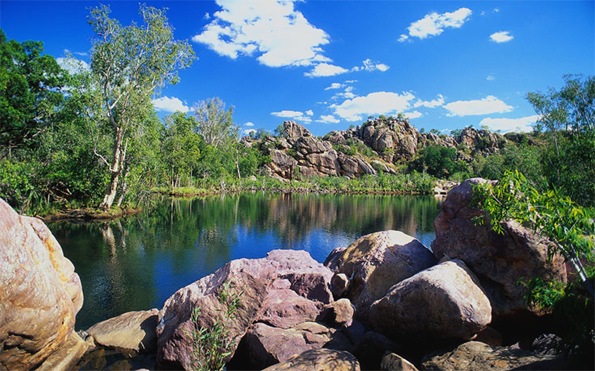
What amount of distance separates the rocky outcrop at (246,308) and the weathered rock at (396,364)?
82.1 inches

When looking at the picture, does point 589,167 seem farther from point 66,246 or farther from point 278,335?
point 66,246

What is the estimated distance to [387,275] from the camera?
11461 mm

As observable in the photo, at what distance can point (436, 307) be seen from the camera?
8.02 meters

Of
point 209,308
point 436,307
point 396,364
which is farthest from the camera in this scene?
point 209,308

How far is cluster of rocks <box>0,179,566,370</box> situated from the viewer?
7562 millimetres

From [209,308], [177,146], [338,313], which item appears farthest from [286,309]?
[177,146]

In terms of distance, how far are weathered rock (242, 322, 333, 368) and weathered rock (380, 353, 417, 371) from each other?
2015mm

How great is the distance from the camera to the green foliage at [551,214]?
18.8 ft

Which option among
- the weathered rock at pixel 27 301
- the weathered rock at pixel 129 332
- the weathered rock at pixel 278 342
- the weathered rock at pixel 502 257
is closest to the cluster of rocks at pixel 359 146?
the weathered rock at pixel 129 332

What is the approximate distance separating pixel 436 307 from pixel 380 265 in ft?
12.2

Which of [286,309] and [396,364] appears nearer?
[396,364]

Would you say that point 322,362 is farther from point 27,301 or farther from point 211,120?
point 211,120

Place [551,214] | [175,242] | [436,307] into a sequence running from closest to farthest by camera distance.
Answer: [551,214] < [436,307] < [175,242]

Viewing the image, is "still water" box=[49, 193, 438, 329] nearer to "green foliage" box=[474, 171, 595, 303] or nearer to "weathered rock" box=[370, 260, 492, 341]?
"weathered rock" box=[370, 260, 492, 341]
